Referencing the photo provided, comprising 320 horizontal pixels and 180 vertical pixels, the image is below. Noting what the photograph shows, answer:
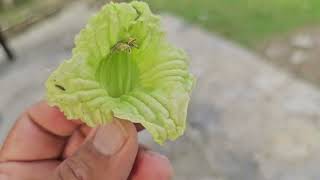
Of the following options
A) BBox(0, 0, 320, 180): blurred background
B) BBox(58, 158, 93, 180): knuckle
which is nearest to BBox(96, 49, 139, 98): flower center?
BBox(58, 158, 93, 180): knuckle

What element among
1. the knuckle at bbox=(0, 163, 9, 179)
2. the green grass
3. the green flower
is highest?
the green flower

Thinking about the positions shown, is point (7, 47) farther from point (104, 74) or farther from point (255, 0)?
point (104, 74)

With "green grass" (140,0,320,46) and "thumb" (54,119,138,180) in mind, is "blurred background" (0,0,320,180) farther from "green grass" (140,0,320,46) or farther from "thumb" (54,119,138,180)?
"thumb" (54,119,138,180)

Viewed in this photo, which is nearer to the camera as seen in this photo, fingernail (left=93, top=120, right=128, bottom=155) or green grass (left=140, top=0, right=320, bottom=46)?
fingernail (left=93, top=120, right=128, bottom=155)

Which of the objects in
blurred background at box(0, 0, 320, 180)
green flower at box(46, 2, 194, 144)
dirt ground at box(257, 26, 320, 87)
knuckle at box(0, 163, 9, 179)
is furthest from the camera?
dirt ground at box(257, 26, 320, 87)

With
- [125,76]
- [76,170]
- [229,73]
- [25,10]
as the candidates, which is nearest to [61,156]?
[76,170]

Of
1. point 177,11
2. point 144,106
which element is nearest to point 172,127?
point 144,106

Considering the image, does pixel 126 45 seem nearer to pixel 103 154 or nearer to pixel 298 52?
pixel 103 154
